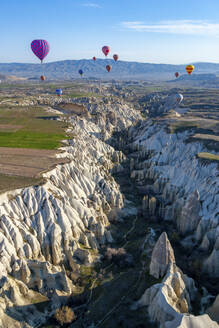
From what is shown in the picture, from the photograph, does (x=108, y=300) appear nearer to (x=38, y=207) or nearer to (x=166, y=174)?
(x=38, y=207)

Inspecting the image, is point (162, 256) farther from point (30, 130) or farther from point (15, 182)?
point (30, 130)

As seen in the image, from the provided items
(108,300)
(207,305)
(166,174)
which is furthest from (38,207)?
(166,174)

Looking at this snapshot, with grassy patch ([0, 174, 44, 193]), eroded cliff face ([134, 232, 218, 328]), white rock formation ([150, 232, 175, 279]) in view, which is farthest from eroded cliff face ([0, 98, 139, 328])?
eroded cliff face ([134, 232, 218, 328])

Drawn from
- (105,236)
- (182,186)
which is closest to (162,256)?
(105,236)

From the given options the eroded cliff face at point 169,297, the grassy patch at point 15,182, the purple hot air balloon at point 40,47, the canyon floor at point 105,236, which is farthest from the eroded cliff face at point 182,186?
the purple hot air balloon at point 40,47

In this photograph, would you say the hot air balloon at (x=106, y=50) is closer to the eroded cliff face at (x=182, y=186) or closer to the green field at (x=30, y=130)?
the green field at (x=30, y=130)
